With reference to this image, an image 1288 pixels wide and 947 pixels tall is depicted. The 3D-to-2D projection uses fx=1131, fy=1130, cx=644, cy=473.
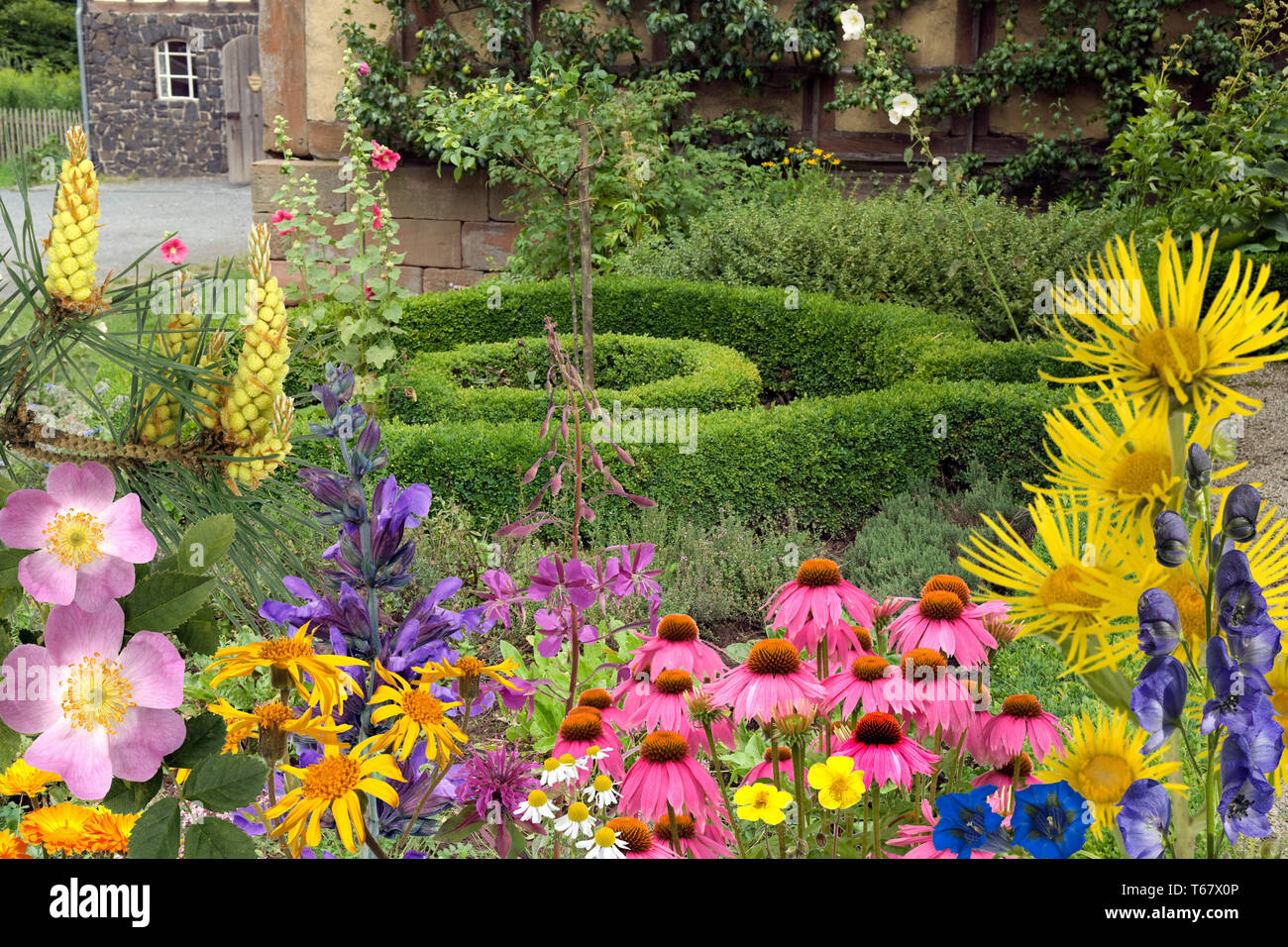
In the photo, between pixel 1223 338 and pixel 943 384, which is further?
pixel 943 384

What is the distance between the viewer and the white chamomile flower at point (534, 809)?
1159 millimetres

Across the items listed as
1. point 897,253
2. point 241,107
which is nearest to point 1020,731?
point 897,253

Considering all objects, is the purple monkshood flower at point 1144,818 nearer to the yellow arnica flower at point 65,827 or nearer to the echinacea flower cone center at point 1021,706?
the echinacea flower cone center at point 1021,706

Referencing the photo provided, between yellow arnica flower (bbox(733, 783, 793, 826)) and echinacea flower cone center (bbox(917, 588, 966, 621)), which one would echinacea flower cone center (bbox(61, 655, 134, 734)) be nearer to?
yellow arnica flower (bbox(733, 783, 793, 826))

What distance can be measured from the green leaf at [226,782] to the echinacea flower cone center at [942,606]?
32.8 inches

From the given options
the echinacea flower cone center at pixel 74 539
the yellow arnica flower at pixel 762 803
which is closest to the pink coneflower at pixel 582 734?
the yellow arnica flower at pixel 762 803

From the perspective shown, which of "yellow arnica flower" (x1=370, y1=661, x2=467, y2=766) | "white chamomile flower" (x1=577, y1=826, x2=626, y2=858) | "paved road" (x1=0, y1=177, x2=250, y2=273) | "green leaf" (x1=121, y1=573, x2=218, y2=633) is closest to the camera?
"green leaf" (x1=121, y1=573, x2=218, y2=633)

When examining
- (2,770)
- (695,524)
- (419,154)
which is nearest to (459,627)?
(2,770)

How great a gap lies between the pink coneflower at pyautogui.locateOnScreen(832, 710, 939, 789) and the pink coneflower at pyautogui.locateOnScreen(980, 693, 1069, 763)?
0.11 m

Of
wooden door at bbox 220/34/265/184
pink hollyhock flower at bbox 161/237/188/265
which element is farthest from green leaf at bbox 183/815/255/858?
wooden door at bbox 220/34/265/184

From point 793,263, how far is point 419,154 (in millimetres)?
5066

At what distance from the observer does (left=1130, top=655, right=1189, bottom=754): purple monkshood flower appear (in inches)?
28.0
